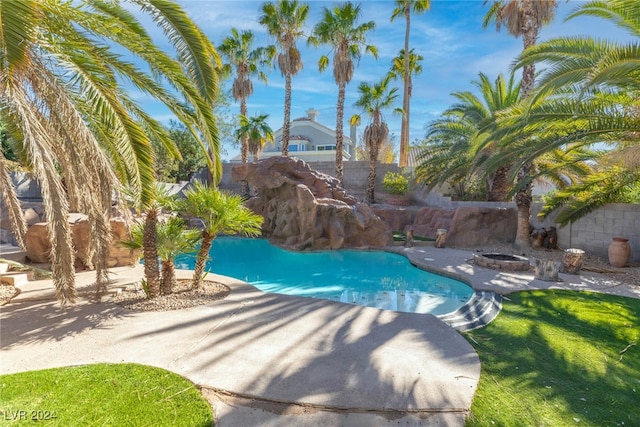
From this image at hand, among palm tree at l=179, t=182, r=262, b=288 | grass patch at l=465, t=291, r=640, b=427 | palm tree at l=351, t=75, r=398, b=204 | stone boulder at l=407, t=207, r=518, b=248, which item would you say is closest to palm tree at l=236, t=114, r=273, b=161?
palm tree at l=351, t=75, r=398, b=204

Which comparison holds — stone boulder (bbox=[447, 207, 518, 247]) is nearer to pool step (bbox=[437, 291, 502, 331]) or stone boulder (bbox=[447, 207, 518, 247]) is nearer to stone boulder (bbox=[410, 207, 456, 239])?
stone boulder (bbox=[410, 207, 456, 239])

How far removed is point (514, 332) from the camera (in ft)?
19.2

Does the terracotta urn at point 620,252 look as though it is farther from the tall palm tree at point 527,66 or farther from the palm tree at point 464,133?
the palm tree at point 464,133

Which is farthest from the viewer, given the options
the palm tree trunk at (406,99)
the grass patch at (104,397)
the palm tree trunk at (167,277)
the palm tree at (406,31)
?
the palm tree trunk at (406,99)

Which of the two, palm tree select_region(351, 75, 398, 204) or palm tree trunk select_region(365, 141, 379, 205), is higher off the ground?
palm tree select_region(351, 75, 398, 204)

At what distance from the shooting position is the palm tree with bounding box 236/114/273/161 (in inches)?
1062

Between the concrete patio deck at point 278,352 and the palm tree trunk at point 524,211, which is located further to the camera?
the palm tree trunk at point 524,211

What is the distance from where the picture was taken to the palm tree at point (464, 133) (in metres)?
17.1

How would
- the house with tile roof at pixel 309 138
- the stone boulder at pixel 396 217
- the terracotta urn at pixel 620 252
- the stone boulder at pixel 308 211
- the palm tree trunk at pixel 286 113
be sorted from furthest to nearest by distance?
the house with tile roof at pixel 309 138 < the palm tree trunk at pixel 286 113 < the stone boulder at pixel 396 217 < the stone boulder at pixel 308 211 < the terracotta urn at pixel 620 252

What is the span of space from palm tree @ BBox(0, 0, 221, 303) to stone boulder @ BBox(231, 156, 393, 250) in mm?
8882

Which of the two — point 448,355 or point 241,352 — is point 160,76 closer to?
point 241,352

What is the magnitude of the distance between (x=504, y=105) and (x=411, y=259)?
400 inches

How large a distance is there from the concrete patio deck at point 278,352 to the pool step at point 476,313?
0.53 metres

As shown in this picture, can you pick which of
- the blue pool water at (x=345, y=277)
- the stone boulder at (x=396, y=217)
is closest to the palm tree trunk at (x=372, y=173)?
the stone boulder at (x=396, y=217)
